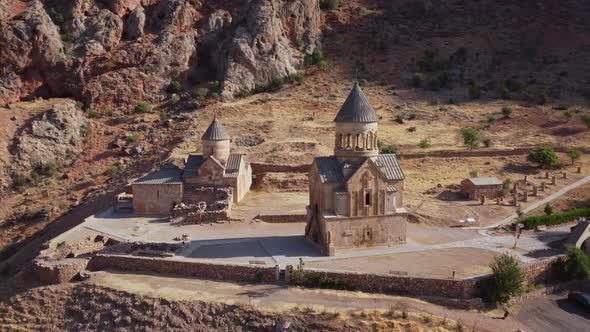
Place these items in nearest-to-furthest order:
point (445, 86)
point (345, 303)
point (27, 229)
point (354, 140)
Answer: point (345, 303)
point (354, 140)
point (27, 229)
point (445, 86)

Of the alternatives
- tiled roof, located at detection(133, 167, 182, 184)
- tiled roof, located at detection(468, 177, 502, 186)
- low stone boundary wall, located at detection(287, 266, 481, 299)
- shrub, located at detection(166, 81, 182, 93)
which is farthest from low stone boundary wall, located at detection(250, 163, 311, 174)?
shrub, located at detection(166, 81, 182, 93)

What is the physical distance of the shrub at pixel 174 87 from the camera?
54.9 meters

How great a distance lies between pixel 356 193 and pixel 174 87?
3458 centimetres

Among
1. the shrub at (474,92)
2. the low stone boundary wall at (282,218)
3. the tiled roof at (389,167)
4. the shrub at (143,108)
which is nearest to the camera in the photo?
the tiled roof at (389,167)

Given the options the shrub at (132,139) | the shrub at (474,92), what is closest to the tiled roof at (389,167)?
the shrub at (132,139)

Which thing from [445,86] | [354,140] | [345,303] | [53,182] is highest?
[445,86]

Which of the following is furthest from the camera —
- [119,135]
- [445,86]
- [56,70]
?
[445,86]

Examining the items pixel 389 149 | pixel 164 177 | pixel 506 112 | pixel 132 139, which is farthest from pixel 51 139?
pixel 506 112

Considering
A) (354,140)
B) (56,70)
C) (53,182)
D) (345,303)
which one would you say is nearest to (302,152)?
(354,140)

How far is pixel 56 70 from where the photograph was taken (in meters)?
52.8

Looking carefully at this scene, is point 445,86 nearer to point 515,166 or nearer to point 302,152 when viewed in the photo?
point 515,166

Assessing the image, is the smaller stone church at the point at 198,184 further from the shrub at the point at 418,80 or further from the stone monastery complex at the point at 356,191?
the shrub at the point at 418,80

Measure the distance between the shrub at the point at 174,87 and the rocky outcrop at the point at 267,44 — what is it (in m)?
4.54

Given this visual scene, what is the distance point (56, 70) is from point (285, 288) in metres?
41.2
